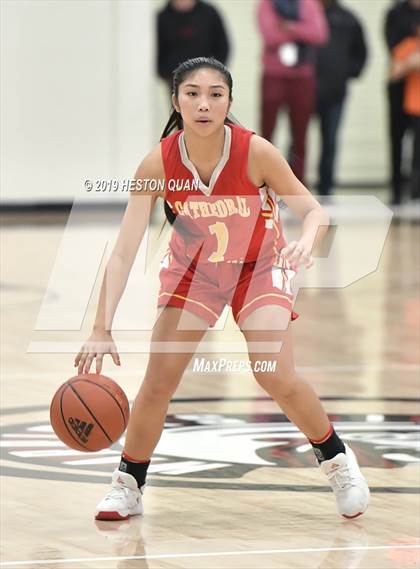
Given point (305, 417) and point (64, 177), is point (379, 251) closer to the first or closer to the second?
point (64, 177)

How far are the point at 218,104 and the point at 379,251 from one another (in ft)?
28.6

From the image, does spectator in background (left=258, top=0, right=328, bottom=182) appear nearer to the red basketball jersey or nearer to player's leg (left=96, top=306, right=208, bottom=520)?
the red basketball jersey

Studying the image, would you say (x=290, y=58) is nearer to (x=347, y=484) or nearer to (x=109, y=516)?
(x=347, y=484)

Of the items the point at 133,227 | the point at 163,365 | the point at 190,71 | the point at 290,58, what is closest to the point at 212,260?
the point at 133,227

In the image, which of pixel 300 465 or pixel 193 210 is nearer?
pixel 193 210

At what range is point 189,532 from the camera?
4977 millimetres

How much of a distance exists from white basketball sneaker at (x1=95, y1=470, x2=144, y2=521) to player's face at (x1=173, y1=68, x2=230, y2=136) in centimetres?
118

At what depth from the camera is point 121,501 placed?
516 cm

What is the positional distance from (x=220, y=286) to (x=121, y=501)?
0.78m

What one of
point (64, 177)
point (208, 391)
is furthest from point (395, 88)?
point (208, 391)

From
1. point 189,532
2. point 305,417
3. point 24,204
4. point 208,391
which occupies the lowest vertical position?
point 189,532

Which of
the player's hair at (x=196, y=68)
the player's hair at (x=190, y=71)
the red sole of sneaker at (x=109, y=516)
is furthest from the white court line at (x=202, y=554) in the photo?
the player's hair at (x=196, y=68)

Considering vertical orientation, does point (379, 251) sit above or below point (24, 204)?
below

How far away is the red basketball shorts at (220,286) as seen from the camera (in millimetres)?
5152
